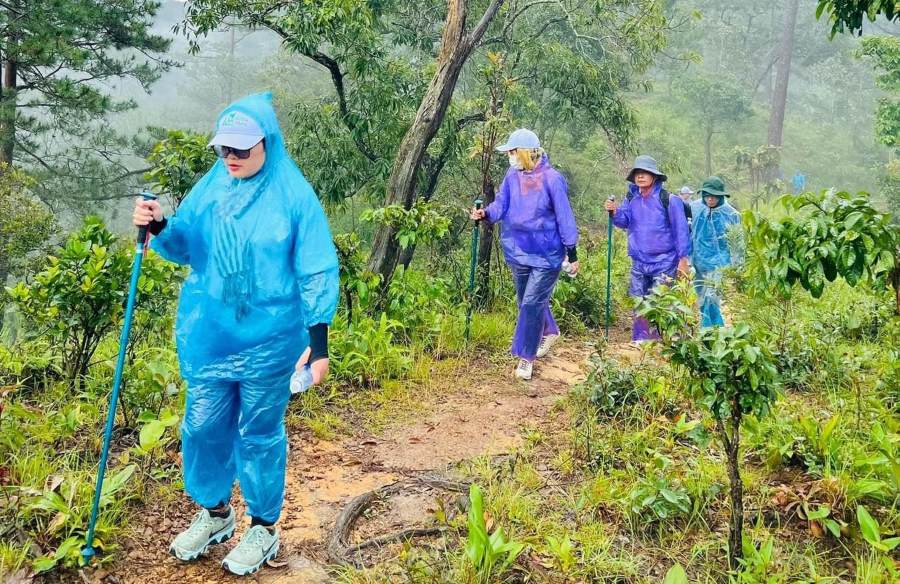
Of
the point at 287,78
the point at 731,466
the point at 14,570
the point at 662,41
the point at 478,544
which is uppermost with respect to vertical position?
the point at 287,78

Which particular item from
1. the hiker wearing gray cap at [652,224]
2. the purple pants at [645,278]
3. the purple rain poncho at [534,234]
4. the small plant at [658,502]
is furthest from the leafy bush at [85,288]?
the purple pants at [645,278]

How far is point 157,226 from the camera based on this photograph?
3.04m

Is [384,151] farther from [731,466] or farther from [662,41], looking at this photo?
[731,466]

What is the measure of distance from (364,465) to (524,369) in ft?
6.63

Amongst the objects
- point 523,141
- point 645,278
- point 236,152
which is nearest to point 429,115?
point 523,141

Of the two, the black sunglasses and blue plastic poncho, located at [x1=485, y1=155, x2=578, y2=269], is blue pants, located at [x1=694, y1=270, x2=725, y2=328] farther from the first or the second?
the black sunglasses

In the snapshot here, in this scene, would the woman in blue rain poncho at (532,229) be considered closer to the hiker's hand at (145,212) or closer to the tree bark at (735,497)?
the tree bark at (735,497)

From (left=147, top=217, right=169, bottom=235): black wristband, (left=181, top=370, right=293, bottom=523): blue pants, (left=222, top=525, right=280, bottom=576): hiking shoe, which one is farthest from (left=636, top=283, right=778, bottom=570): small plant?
(left=147, top=217, right=169, bottom=235): black wristband

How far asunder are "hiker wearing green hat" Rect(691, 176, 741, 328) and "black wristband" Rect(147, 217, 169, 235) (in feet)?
17.0

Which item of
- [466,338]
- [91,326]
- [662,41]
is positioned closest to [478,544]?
[91,326]

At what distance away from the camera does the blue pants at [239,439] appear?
3.00 meters

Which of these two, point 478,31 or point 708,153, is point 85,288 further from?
point 708,153

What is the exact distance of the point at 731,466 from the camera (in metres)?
3.04

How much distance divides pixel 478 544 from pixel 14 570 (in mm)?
1795
